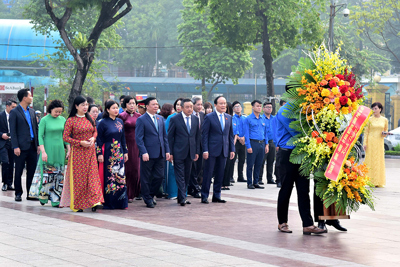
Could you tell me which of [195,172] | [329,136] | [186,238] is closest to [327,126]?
[329,136]

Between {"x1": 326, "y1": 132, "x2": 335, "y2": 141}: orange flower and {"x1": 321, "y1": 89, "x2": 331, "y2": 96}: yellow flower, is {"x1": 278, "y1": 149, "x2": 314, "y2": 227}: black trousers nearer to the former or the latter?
{"x1": 326, "y1": 132, "x2": 335, "y2": 141}: orange flower

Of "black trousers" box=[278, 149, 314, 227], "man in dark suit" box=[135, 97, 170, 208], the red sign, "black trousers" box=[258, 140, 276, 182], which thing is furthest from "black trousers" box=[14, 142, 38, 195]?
the red sign

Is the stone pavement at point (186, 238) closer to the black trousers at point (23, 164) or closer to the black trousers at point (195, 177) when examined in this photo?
the black trousers at point (23, 164)

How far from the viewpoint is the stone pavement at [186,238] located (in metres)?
6.35

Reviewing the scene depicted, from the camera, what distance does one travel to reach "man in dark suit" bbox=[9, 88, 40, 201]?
36.7 ft

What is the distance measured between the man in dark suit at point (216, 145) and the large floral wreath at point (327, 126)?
3244mm

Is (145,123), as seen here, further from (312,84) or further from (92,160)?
(312,84)

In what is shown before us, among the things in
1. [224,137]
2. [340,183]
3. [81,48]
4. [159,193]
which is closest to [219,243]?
[340,183]

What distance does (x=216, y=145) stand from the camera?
36.9 feet

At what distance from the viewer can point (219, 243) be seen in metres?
7.28

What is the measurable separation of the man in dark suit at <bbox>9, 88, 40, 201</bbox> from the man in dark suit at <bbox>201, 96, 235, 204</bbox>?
118 inches

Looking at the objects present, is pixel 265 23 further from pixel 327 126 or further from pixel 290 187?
pixel 327 126

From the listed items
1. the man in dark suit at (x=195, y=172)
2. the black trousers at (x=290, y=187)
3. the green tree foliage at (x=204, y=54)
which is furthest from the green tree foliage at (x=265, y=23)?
the black trousers at (x=290, y=187)

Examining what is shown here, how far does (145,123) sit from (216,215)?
7.07ft
